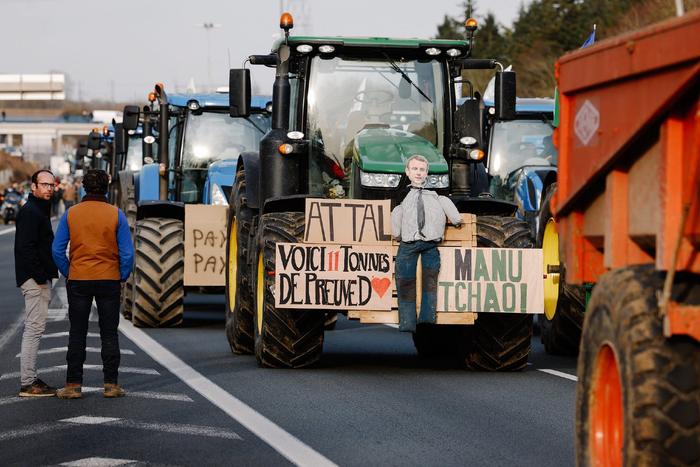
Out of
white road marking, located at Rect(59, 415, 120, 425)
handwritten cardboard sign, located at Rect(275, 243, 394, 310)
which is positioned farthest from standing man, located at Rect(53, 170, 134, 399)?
handwritten cardboard sign, located at Rect(275, 243, 394, 310)

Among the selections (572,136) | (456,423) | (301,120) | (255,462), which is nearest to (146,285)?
(301,120)

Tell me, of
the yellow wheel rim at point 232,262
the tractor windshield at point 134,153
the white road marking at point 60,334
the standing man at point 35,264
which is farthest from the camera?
the tractor windshield at point 134,153

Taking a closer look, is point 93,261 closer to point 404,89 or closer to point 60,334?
point 404,89

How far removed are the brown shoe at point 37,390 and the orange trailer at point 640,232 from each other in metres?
6.14

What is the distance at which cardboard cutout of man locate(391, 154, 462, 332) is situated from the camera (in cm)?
1400

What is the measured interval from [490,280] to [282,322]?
1.84 m

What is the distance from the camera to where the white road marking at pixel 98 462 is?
9.44 meters

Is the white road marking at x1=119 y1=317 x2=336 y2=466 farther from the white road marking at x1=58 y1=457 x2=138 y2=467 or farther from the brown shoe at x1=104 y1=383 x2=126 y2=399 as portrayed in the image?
the white road marking at x1=58 y1=457 x2=138 y2=467

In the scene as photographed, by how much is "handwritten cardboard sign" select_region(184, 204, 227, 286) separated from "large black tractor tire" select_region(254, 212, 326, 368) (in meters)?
5.18

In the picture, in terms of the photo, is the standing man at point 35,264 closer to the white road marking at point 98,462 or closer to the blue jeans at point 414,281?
the blue jeans at point 414,281

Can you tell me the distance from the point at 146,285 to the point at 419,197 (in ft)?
22.5

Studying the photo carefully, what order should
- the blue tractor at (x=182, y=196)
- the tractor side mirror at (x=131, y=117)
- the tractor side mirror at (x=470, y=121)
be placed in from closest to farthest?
1. the tractor side mirror at (x=470, y=121)
2. the blue tractor at (x=182, y=196)
3. the tractor side mirror at (x=131, y=117)

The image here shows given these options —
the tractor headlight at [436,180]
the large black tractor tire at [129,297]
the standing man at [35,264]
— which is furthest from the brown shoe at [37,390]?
the large black tractor tire at [129,297]

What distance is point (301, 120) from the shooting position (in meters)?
15.8
